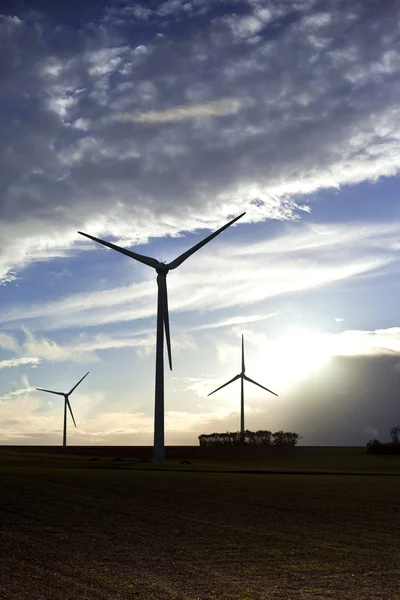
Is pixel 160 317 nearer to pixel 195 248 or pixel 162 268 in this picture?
pixel 162 268

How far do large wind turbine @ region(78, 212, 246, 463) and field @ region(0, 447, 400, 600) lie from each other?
3100 cm

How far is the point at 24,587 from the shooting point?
1559cm

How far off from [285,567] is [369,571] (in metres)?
2.11

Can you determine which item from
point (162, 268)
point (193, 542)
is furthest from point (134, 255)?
point (193, 542)

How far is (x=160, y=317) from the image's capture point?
2808 inches

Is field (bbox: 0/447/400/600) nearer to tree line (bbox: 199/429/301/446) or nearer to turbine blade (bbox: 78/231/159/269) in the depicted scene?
turbine blade (bbox: 78/231/159/269)

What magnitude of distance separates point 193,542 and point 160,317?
164ft

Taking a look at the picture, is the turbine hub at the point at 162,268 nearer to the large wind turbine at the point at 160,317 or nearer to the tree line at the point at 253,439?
the large wind turbine at the point at 160,317

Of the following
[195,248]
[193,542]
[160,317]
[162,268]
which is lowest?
[193,542]

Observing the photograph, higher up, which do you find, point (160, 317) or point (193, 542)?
point (160, 317)

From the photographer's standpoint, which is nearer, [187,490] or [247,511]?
[247,511]

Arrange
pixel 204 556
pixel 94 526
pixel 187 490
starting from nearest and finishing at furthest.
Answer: pixel 204 556 → pixel 94 526 → pixel 187 490

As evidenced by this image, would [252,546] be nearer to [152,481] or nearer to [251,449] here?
[152,481]

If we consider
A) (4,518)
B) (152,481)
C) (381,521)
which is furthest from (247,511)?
(152,481)
